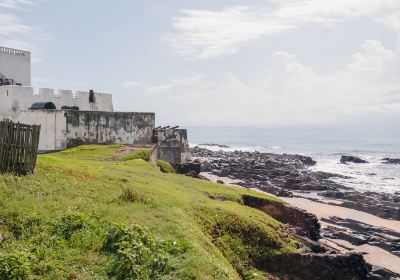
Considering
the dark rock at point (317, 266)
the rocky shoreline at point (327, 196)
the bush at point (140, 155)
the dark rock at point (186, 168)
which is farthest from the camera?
the dark rock at point (186, 168)

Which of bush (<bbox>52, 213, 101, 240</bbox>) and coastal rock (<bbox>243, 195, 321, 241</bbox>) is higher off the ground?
bush (<bbox>52, 213, 101, 240</bbox>)

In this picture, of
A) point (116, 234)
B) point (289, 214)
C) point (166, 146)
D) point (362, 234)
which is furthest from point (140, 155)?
point (116, 234)

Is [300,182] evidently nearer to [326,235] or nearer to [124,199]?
[326,235]

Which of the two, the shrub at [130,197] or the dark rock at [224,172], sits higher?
the shrub at [130,197]

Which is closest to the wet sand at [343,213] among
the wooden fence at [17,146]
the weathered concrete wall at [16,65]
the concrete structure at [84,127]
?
the concrete structure at [84,127]

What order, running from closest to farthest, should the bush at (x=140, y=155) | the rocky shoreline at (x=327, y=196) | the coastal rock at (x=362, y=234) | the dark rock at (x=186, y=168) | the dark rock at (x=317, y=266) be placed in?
the dark rock at (x=317, y=266) → the coastal rock at (x=362, y=234) → the rocky shoreline at (x=327, y=196) → the bush at (x=140, y=155) → the dark rock at (x=186, y=168)

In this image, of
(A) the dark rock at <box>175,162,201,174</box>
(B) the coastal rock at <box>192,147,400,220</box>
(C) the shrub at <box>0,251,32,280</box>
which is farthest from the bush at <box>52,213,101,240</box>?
(B) the coastal rock at <box>192,147,400,220</box>

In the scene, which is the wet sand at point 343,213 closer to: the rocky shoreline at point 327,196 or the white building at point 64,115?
the rocky shoreline at point 327,196

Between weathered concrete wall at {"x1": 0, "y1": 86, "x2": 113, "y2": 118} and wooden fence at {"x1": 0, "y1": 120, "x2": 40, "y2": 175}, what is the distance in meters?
18.9

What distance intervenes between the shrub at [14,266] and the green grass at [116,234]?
0.7 inches

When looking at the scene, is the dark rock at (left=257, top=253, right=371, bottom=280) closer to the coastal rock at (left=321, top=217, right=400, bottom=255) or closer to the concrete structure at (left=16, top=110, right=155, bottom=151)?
the coastal rock at (left=321, top=217, right=400, bottom=255)

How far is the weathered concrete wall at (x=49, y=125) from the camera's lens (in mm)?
30531

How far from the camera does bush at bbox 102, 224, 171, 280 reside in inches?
357

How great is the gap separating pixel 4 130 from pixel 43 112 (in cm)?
1846
